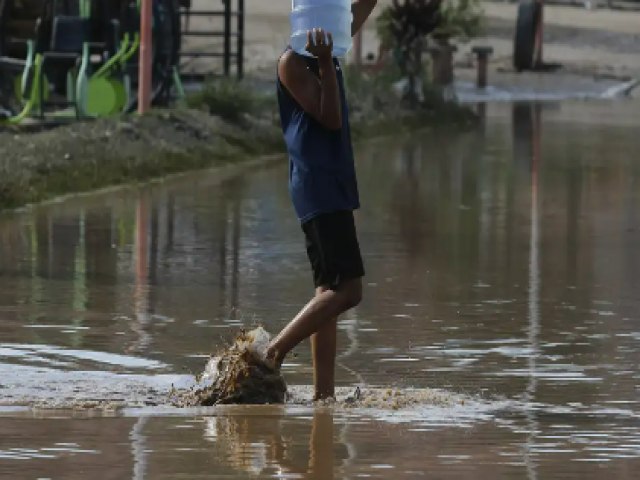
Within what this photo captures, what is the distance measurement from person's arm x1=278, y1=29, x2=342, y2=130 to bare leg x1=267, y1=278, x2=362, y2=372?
25.8 inches

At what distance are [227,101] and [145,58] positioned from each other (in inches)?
71.4

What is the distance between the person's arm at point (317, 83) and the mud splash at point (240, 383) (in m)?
0.99

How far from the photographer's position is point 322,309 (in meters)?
8.88

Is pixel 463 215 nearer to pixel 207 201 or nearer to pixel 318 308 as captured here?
pixel 207 201

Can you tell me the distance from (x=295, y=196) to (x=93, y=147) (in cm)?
1074

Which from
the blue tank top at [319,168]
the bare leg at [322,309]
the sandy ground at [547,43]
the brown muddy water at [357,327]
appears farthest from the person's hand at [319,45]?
the sandy ground at [547,43]

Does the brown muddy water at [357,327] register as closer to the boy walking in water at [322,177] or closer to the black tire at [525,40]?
the boy walking in water at [322,177]

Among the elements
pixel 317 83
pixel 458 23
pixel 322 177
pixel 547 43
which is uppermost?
pixel 317 83

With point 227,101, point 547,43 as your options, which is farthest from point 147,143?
point 547,43

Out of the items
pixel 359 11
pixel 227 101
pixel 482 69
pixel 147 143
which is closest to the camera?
pixel 359 11

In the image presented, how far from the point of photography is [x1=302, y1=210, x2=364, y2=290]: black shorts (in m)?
8.84

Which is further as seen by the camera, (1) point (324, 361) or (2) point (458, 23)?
(2) point (458, 23)

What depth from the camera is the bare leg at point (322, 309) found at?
8875 millimetres

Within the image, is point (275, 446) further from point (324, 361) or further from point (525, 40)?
point (525, 40)
